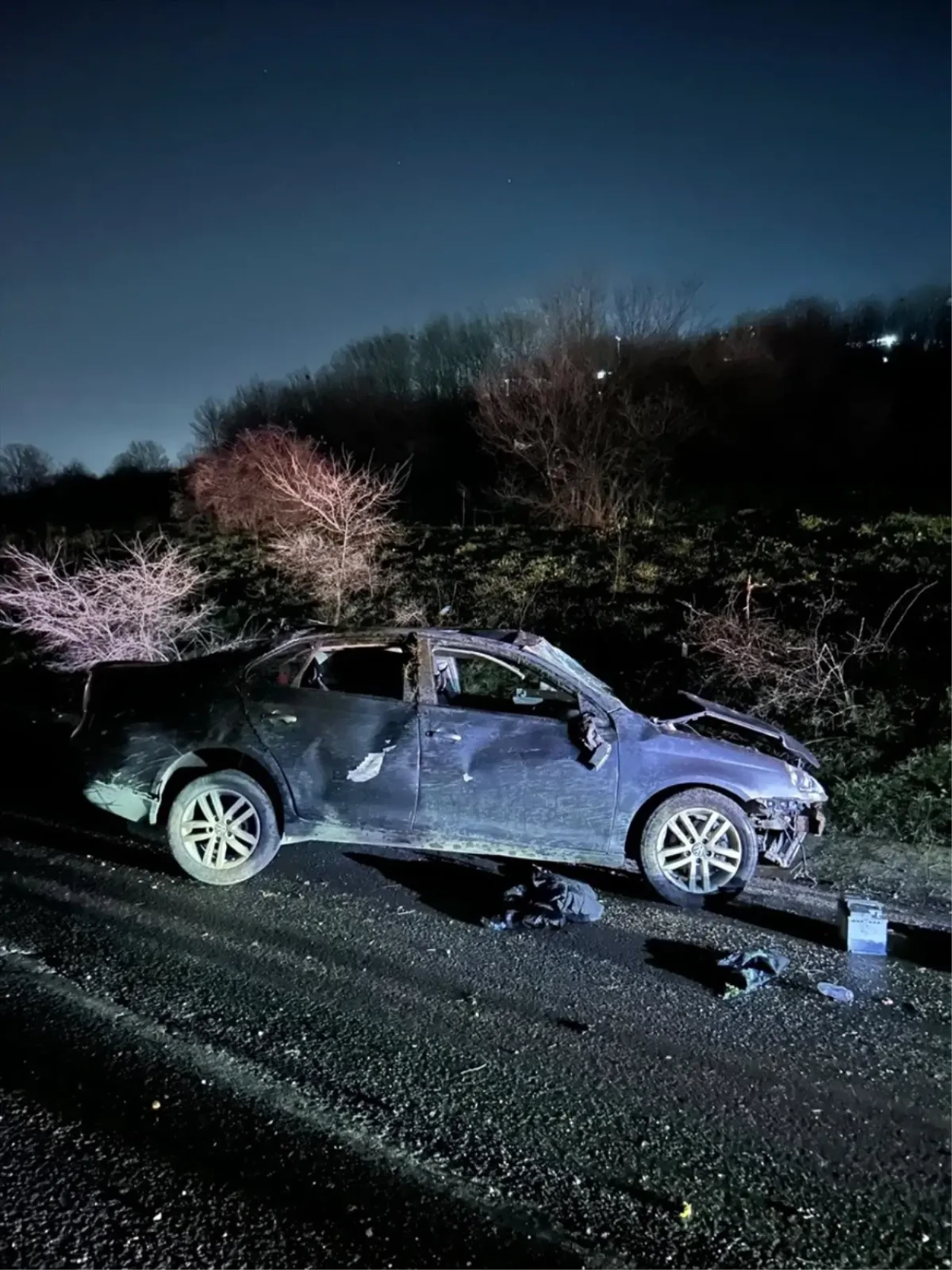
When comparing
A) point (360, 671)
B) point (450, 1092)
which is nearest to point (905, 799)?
point (360, 671)

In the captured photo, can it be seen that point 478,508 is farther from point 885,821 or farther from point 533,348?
point 885,821

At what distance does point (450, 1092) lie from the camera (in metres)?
3.43

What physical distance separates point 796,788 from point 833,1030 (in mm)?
1778

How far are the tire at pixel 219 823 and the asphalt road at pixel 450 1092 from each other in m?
0.36

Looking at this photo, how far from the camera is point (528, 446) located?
20.6 m

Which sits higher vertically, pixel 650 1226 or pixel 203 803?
pixel 203 803

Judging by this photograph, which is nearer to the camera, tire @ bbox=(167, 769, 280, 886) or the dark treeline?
tire @ bbox=(167, 769, 280, 886)

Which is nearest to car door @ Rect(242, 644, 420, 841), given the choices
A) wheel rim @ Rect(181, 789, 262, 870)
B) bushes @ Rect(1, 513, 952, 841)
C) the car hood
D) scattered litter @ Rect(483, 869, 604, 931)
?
wheel rim @ Rect(181, 789, 262, 870)

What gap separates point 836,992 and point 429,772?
259 cm

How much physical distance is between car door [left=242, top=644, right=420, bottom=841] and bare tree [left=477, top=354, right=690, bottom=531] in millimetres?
13910

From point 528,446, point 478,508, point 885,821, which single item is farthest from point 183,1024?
point 478,508

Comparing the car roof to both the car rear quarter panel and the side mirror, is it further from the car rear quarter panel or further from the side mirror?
the car rear quarter panel

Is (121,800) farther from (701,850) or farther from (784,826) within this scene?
(784,826)

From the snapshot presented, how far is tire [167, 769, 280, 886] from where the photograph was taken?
18.4ft
